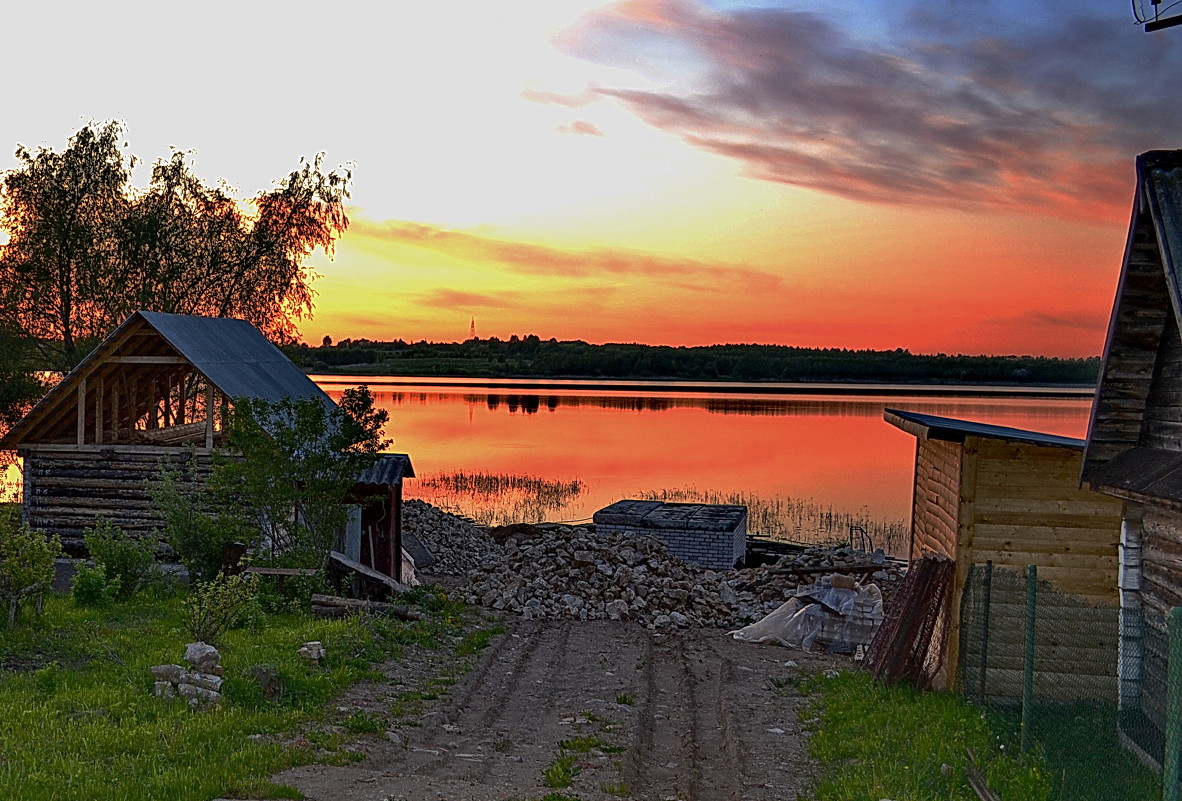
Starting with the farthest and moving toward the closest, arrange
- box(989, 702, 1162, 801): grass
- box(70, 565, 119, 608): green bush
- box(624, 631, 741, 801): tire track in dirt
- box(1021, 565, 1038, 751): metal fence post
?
box(70, 565, 119, 608): green bush
box(624, 631, 741, 801): tire track in dirt
box(1021, 565, 1038, 751): metal fence post
box(989, 702, 1162, 801): grass

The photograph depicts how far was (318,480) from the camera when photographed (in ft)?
59.3

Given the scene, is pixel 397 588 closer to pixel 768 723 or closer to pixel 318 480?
pixel 318 480

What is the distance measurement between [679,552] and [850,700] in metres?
15.2

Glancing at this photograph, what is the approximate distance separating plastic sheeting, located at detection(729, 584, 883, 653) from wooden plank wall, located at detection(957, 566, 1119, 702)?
4.83 metres

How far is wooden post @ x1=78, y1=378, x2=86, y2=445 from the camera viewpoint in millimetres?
19625

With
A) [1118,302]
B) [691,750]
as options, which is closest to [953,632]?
[691,750]

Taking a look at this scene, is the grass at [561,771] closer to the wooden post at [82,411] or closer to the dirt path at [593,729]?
the dirt path at [593,729]

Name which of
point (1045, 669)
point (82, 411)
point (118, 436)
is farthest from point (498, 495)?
point (1045, 669)

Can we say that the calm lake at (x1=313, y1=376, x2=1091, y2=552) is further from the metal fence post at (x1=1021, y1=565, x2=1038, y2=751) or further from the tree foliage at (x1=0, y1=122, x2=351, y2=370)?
the metal fence post at (x1=1021, y1=565, x2=1038, y2=751)

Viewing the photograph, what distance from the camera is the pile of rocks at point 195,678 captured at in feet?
34.4

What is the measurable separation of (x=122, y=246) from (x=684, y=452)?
132 feet

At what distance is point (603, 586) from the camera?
20.7 metres

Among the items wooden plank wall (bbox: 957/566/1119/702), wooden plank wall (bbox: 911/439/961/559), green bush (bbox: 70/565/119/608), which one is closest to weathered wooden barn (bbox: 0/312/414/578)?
green bush (bbox: 70/565/119/608)

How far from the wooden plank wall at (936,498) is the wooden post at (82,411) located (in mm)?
15566
